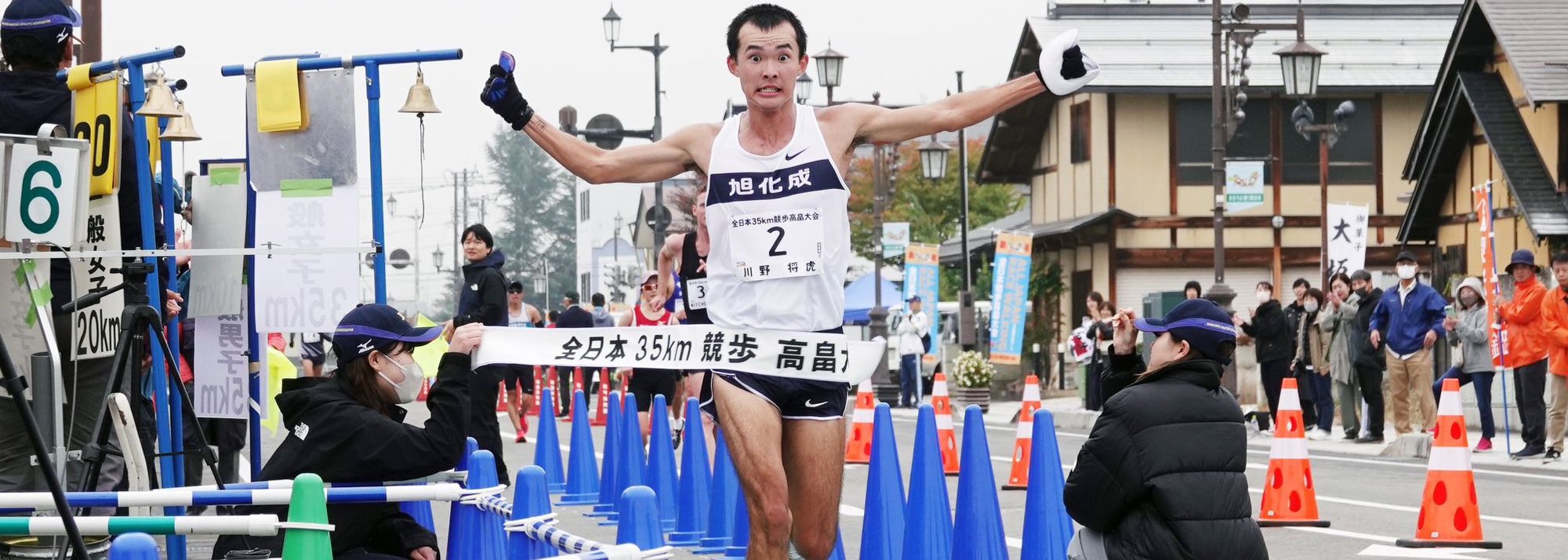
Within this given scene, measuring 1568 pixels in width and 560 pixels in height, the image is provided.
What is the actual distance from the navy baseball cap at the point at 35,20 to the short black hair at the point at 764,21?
2691 millimetres

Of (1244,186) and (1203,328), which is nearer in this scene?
(1203,328)

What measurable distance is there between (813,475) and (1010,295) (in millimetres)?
28261

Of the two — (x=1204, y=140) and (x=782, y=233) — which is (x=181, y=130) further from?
(x=1204, y=140)

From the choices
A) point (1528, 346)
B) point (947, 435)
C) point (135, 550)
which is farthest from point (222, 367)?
point (1528, 346)

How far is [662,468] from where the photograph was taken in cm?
1146

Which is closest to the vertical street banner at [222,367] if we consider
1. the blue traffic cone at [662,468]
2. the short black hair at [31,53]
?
the short black hair at [31,53]

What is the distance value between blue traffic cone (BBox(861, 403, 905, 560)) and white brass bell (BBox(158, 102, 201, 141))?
3185mm

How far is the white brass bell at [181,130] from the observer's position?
28.9ft

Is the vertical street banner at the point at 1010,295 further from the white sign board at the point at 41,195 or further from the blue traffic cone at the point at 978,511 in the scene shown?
the white sign board at the point at 41,195

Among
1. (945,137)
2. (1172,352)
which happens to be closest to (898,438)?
(1172,352)

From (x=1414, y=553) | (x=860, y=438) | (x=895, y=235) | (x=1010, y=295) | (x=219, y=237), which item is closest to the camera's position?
(x=219, y=237)

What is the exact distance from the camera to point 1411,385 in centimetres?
2038

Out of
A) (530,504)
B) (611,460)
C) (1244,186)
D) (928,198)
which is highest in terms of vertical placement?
(928,198)

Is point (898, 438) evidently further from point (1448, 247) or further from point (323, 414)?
point (323, 414)
